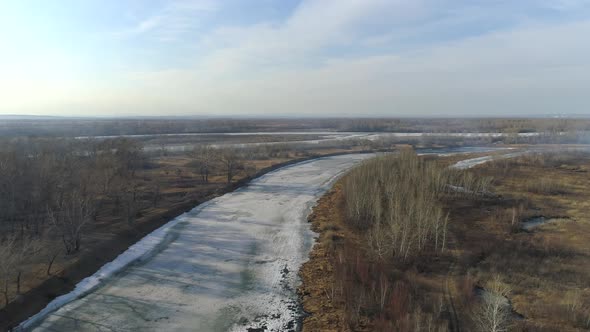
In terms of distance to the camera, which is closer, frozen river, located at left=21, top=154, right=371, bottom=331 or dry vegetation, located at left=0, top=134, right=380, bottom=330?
frozen river, located at left=21, top=154, right=371, bottom=331

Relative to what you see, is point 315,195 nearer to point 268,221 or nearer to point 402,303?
point 268,221

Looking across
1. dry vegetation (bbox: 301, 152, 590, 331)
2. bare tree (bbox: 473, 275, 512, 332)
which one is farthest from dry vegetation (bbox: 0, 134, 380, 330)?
bare tree (bbox: 473, 275, 512, 332)

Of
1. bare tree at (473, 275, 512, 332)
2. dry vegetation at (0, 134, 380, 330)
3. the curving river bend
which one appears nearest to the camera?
bare tree at (473, 275, 512, 332)

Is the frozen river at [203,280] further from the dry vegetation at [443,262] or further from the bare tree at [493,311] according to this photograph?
the bare tree at [493,311]

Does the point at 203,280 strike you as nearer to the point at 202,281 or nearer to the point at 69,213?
the point at 202,281

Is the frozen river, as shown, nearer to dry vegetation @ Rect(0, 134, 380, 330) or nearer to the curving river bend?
the curving river bend

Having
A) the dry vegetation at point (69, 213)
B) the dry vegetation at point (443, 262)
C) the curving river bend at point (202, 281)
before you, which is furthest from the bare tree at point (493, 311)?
the dry vegetation at point (69, 213)
